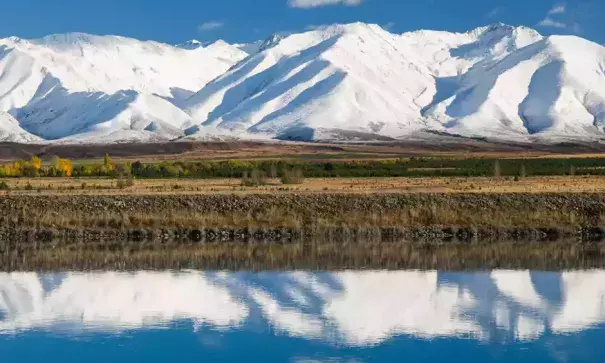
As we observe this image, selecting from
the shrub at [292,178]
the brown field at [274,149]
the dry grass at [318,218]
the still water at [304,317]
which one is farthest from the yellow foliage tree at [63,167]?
the brown field at [274,149]

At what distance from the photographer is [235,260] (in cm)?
3647

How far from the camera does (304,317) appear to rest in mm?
26594

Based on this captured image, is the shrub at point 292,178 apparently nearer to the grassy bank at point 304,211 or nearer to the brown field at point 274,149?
the grassy bank at point 304,211

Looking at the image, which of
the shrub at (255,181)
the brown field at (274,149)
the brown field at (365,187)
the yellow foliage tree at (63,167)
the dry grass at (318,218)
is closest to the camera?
the dry grass at (318,218)

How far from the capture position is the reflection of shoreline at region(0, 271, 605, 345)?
998 inches

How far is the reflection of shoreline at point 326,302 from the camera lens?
83.1 ft

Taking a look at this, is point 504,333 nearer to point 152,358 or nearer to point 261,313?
point 261,313

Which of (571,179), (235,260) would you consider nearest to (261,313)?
(235,260)

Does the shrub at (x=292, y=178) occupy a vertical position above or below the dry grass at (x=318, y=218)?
above

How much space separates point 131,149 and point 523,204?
14539 centimetres

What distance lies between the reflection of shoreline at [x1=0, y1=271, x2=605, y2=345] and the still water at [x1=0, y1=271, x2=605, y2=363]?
1.2 inches

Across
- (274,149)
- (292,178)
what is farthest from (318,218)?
(274,149)

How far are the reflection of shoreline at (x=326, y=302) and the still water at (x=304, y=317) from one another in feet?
0.10

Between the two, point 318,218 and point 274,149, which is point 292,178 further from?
point 274,149
